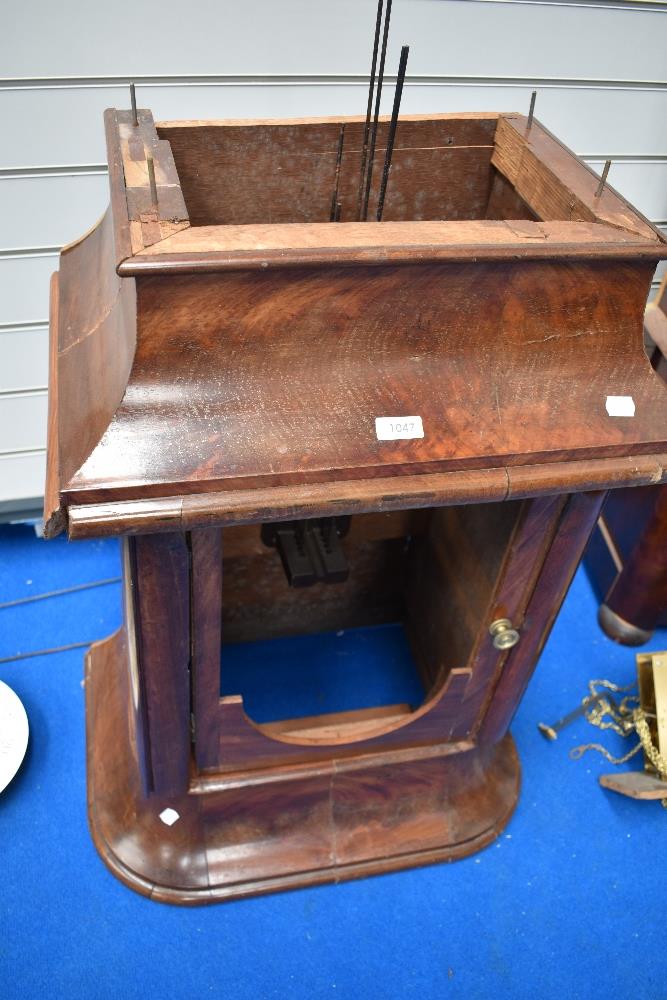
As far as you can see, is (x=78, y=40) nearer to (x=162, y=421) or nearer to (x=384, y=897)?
(x=162, y=421)

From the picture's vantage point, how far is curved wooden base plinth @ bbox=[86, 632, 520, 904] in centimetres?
137

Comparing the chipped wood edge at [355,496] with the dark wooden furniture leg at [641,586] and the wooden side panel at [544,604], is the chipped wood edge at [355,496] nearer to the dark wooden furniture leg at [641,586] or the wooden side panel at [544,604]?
the wooden side panel at [544,604]

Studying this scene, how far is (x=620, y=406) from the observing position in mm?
958

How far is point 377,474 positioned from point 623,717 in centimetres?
113

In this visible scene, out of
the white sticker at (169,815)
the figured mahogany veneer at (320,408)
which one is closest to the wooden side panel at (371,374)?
the figured mahogany veneer at (320,408)

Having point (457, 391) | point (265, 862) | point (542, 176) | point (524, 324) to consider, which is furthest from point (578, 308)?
point (265, 862)

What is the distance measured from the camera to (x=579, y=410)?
95 cm

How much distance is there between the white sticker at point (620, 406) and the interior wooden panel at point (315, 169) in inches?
20.1

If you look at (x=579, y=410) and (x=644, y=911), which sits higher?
(x=579, y=410)

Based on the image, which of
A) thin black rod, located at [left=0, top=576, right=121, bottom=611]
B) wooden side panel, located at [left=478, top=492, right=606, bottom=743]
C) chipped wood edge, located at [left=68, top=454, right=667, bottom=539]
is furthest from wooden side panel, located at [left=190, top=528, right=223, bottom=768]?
thin black rod, located at [left=0, top=576, right=121, bottom=611]

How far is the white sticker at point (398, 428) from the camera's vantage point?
0.89m

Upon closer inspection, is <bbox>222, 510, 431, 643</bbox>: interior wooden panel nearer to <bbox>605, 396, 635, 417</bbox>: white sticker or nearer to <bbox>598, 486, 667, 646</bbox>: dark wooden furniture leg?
<bbox>598, 486, 667, 646</bbox>: dark wooden furniture leg

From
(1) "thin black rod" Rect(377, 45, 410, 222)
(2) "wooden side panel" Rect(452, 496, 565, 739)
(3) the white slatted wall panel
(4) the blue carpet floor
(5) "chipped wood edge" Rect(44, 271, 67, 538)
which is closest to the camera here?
(5) "chipped wood edge" Rect(44, 271, 67, 538)

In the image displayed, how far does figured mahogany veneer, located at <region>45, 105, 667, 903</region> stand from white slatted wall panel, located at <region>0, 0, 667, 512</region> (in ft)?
1.25
